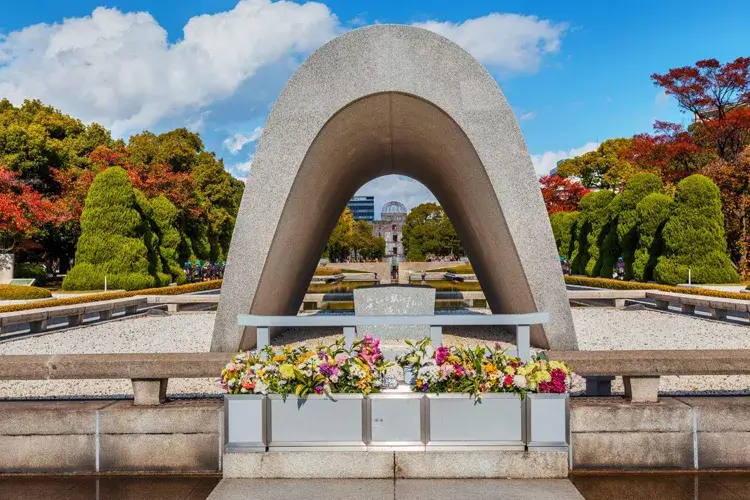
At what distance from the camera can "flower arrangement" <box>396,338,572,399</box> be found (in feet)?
13.3

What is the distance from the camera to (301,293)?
10969 mm

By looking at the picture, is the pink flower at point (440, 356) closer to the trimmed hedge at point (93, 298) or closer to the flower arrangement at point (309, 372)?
the flower arrangement at point (309, 372)

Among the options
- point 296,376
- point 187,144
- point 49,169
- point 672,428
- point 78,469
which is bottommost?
point 78,469

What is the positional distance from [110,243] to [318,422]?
19.8 m

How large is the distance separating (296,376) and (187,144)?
4194 centimetres

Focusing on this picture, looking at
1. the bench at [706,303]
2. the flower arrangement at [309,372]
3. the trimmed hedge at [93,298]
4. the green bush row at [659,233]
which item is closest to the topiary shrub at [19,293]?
the trimmed hedge at [93,298]

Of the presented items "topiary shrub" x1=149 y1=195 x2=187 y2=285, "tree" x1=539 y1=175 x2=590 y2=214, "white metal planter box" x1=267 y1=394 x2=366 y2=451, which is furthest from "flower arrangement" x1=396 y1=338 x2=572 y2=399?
"tree" x1=539 y1=175 x2=590 y2=214

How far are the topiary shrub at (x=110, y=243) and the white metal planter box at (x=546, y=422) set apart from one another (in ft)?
65.7

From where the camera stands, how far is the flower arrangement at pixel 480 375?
→ 4062 millimetres

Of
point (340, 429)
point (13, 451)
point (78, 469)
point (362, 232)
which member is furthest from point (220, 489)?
point (362, 232)

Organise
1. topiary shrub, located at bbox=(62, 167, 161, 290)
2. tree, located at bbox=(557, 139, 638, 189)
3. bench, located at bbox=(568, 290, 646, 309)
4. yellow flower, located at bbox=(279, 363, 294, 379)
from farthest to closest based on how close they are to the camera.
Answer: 1. tree, located at bbox=(557, 139, 638, 189)
2. topiary shrub, located at bbox=(62, 167, 161, 290)
3. bench, located at bbox=(568, 290, 646, 309)
4. yellow flower, located at bbox=(279, 363, 294, 379)

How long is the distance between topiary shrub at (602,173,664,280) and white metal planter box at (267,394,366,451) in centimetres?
2388

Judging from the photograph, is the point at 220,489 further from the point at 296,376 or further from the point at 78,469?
the point at 78,469

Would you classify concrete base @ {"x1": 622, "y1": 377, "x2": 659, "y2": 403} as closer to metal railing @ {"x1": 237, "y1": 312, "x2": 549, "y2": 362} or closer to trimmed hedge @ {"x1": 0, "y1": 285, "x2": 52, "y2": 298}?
metal railing @ {"x1": 237, "y1": 312, "x2": 549, "y2": 362}
